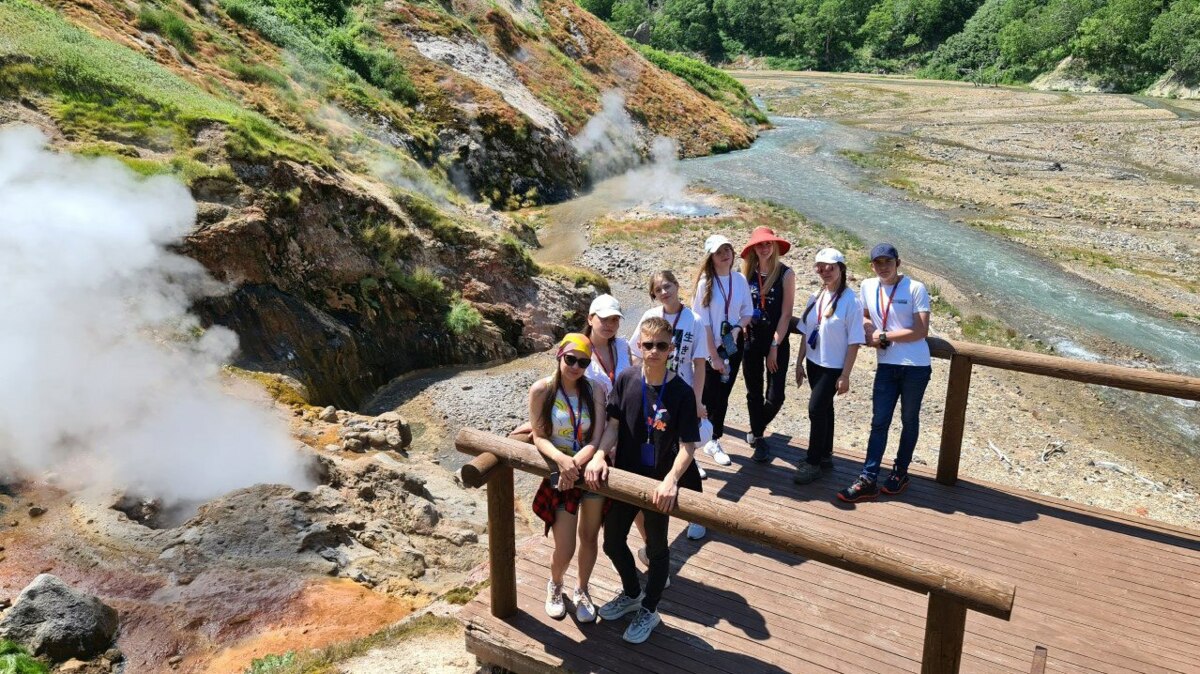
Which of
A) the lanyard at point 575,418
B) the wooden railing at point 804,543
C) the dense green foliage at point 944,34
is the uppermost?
the dense green foliage at point 944,34

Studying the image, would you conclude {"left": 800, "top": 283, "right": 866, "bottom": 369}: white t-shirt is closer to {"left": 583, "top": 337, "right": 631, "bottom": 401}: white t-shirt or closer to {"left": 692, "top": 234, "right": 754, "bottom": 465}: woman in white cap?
{"left": 692, "top": 234, "right": 754, "bottom": 465}: woman in white cap

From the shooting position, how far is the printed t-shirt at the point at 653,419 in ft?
13.7

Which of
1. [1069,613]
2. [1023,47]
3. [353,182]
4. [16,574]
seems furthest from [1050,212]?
[1023,47]

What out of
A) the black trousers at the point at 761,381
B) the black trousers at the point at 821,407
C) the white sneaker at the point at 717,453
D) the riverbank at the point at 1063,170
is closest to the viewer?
the black trousers at the point at 821,407

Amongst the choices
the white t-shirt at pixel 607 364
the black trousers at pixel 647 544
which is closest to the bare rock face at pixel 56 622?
the black trousers at pixel 647 544

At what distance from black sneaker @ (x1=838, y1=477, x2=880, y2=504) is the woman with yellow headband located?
7.61 ft

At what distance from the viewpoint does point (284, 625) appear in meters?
5.54

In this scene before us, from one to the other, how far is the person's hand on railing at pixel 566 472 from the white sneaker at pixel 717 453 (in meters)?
2.61

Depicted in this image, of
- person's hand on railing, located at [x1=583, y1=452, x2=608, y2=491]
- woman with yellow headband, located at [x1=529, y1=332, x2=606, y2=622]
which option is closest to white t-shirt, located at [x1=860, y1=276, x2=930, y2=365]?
woman with yellow headband, located at [x1=529, y1=332, x2=606, y2=622]

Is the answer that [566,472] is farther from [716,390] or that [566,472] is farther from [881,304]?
[881,304]

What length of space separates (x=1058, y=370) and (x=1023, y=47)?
226 ft

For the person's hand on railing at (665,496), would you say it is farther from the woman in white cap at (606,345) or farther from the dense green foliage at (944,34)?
the dense green foliage at (944,34)

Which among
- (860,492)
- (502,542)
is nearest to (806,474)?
(860,492)

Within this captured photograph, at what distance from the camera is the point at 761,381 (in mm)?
6500
